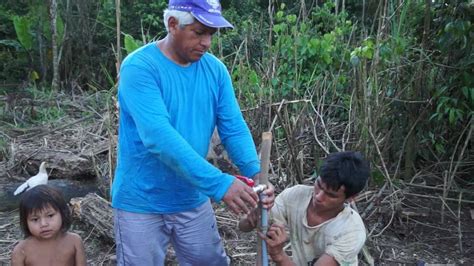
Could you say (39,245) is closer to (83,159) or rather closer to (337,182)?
(337,182)

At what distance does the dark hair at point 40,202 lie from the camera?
8.47 ft

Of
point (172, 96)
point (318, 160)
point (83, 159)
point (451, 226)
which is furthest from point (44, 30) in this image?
point (172, 96)

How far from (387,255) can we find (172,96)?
223 centimetres

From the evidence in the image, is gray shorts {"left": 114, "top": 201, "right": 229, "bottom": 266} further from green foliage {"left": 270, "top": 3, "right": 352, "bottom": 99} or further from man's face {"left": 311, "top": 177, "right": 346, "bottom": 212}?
green foliage {"left": 270, "top": 3, "right": 352, "bottom": 99}

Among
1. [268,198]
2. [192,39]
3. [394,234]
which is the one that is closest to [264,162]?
[268,198]

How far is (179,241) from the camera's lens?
2.56 m

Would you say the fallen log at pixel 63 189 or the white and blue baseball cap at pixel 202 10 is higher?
the white and blue baseball cap at pixel 202 10

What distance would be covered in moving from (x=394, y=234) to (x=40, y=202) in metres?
2.57

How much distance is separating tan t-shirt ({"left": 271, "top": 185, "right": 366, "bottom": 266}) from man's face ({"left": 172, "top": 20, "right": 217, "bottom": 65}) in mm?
757

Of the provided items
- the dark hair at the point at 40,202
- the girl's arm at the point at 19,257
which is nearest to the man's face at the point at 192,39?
the dark hair at the point at 40,202

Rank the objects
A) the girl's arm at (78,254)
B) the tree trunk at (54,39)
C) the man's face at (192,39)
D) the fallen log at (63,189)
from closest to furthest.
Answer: the man's face at (192,39) < the girl's arm at (78,254) < the fallen log at (63,189) < the tree trunk at (54,39)

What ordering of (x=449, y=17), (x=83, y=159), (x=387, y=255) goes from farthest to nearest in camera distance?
(x=83, y=159) < (x=449, y=17) < (x=387, y=255)

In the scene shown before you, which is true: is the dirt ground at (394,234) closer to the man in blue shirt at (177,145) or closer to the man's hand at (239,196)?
the man in blue shirt at (177,145)

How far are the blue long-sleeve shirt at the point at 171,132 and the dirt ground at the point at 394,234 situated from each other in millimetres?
1424
